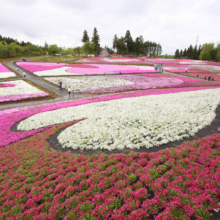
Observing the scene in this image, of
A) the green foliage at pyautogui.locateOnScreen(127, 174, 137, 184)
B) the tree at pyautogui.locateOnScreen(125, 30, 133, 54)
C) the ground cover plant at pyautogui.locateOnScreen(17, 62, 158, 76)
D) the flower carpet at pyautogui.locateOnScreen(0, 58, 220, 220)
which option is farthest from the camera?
the tree at pyautogui.locateOnScreen(125, 30, 133, 54)

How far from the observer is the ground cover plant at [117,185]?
15.0ft

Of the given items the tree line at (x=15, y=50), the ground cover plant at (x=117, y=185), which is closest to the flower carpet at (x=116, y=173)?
the ground cover plant at (x=117, y=185)

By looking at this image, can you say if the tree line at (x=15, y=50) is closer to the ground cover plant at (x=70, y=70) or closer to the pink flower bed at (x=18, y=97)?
the ground cover plant at (x=70, y=70)

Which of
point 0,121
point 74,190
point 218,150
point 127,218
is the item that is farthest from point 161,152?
point 0,121

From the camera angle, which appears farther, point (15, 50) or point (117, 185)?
point (15, 50)

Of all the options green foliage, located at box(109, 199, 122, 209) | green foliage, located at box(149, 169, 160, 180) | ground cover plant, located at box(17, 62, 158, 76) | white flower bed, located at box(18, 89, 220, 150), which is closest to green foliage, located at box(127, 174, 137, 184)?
green foliage, located at box(149, 169, 160, 180)

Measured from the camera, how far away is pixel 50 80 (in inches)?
1567

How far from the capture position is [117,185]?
5645 mm

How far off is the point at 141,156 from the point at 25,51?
13417 centimetres

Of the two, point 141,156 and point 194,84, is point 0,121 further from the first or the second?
point 194,84

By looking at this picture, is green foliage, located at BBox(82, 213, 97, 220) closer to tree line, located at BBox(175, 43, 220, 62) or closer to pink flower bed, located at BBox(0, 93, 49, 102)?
pink flower bed, located at BBox(0, 93, 49, 102)

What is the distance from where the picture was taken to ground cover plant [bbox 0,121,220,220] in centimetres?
458

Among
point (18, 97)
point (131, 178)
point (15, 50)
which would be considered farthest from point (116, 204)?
point (15, 50)

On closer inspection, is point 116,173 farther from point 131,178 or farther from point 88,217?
point 88,217
